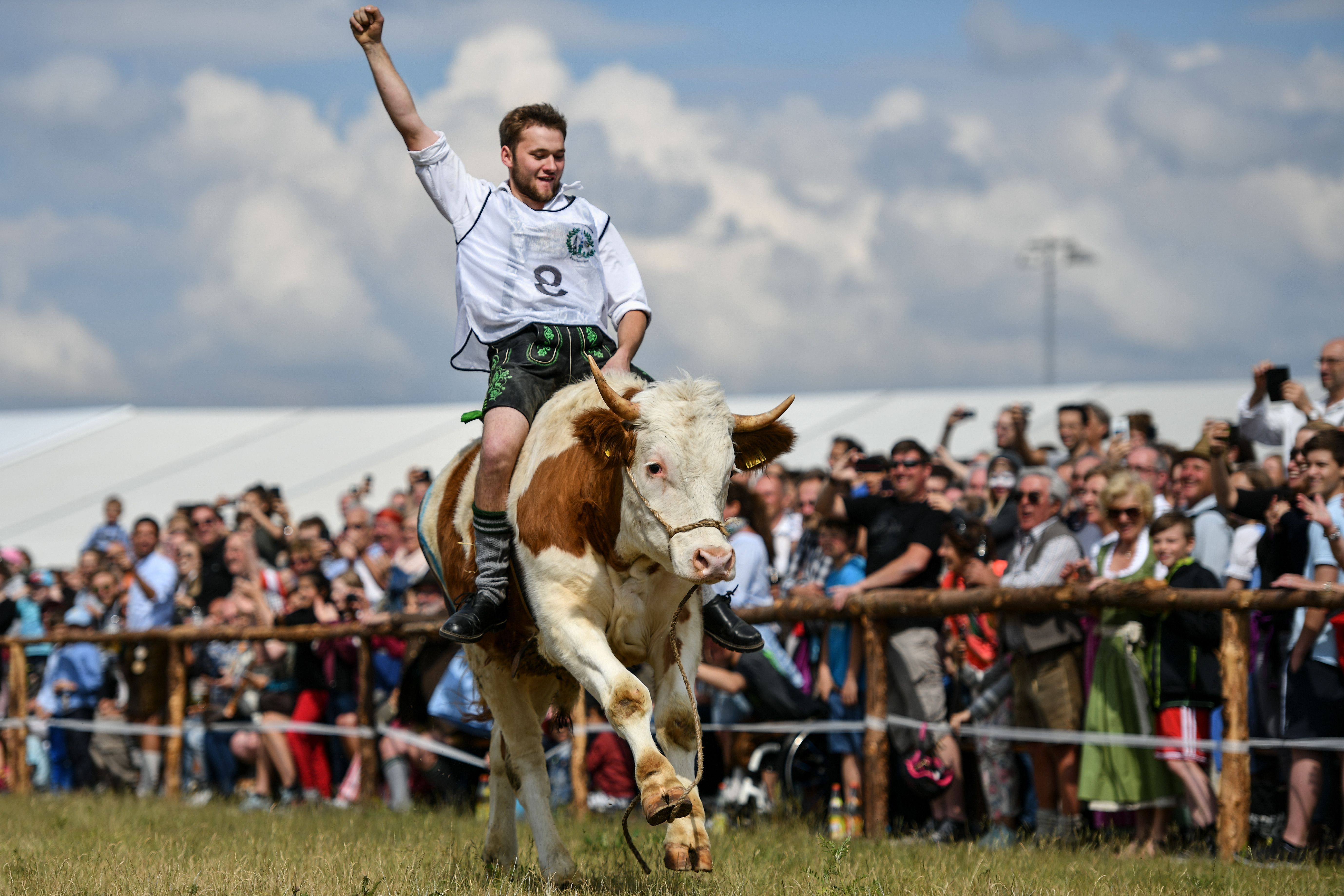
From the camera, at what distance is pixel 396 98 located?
6238 millimetres

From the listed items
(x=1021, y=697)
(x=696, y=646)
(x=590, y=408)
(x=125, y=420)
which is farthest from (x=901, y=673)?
(x=125, y=420)

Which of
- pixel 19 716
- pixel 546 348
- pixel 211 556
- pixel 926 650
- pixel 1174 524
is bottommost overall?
pixel 19 716

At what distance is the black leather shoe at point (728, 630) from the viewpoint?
6.02 metres

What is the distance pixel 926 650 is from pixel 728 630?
2551 millimetres

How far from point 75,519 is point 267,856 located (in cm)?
1779

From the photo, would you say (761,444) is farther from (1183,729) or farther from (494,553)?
(1183,729)

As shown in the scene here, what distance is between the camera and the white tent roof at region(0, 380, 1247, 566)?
809 inches

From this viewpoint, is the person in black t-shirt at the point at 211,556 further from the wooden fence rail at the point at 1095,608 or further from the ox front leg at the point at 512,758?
the ox front leg at the point at 512,758

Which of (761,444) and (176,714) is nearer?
(761,444)

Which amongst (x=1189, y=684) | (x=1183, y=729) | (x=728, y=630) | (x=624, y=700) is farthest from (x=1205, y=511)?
(x=624, y=700)

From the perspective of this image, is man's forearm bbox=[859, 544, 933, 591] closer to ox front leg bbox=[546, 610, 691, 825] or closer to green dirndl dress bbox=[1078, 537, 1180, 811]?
green dirndl dress bbox=[1078, 537, 1180, 811]

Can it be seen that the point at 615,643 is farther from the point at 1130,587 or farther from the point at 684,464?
the point at 1130,587

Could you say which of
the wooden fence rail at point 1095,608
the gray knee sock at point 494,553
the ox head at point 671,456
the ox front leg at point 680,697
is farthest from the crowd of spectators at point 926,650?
the ox head at point 671,456

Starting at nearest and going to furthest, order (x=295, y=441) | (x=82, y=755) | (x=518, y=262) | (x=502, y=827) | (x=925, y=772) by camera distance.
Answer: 1. (x=518, y=262)
2. (x=502, y=827)
3. (x=925, y=772)
4. (x=82, y=755)
5. (x=295, y=441)
